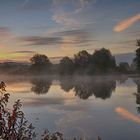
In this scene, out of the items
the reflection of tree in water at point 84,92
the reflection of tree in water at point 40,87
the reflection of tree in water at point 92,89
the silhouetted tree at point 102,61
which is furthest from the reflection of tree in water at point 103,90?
the silhouetted tree at point 102,61

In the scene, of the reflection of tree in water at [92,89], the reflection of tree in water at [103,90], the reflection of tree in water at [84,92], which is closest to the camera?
the reflection of tree in water at [103,90]

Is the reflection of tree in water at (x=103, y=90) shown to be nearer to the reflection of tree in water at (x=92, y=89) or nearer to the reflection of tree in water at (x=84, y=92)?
the reflection of tree in water at (x=92, y=89)

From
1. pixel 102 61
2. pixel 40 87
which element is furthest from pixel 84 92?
pixel 102 61

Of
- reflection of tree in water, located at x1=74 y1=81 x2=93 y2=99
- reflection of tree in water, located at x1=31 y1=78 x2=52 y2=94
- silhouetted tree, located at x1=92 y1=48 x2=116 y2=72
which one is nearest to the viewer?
reflection of tree in water, located at x1=74 y1=81 x2=93 y2=99

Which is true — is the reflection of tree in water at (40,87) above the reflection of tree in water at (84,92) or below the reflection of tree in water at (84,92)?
above

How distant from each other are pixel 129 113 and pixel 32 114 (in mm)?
5396

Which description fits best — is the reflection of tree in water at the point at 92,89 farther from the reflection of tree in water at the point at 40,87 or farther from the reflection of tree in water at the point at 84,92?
the reflection of tree in water at the point at 40,87

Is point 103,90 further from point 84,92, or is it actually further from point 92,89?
point 84,92

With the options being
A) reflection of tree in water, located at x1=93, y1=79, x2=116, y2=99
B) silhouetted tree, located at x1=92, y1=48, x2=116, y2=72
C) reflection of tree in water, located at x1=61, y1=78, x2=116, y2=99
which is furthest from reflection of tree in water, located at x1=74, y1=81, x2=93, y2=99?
silhouetted tree, located at x1=92, y1=48, x2=116, y2=72

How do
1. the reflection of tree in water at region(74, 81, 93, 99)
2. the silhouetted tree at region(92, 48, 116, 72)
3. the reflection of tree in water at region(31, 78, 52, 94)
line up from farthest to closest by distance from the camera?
1. the silhouetted tree at region(92, 48, 116, 72)
2. the reflection of tree in water at region(31, 78, 52, 94)
3. the reflection of tree in water at region(74, 81, 93, 99)

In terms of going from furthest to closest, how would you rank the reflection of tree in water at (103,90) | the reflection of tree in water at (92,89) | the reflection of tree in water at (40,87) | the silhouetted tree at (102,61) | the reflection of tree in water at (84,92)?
the silhouetted tree at (102,61) < the reflection of tree in water at (40,87) < the reflection of tree in water at (92,89) < the reflection of tree in water at (84,92) < the reflection of tree in water at (103,90)

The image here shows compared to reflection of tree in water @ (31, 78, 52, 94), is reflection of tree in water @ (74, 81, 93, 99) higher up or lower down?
lower down

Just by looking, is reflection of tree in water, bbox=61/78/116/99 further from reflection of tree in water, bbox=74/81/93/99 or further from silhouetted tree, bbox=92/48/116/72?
silhouetted tree, bbox=92/48/116/72

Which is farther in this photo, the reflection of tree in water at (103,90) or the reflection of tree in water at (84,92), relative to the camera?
the reflection of tree in water at (84,92)
